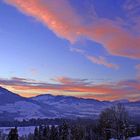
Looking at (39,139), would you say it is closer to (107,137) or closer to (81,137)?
(81,137)

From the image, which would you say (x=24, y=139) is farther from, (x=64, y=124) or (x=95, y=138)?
(x=64, y=124)

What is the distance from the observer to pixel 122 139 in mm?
93875

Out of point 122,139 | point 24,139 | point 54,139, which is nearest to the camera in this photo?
point 122,139

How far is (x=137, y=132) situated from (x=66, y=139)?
59.8 meters

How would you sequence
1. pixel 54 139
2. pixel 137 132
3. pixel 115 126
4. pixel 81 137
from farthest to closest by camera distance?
1. pixel 137 132
2. pixel 81 137
3. pixel 54 139
4. pixel 115 126

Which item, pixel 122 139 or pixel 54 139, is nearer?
pixel 122 139

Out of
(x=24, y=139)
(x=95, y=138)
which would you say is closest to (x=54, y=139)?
(x=95, y=138)

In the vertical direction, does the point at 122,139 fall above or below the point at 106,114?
below

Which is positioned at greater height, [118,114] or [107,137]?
[118,114]

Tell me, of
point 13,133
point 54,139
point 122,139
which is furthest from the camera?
point 54,139

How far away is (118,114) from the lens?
101 meters

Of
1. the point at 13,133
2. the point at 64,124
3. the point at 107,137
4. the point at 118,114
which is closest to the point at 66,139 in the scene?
the point at 64,124

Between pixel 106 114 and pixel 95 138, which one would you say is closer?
pixel 106 114

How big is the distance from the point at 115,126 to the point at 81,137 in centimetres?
4930
